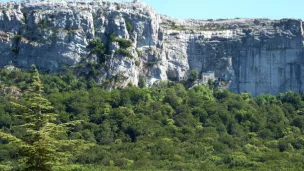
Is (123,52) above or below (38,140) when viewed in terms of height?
below

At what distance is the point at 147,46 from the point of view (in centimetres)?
8806

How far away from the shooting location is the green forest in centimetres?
6069

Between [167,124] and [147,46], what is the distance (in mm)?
16382

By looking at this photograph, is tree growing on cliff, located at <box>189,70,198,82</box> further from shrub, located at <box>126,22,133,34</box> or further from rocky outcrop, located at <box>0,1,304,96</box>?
shrub, located at <box>126,22,133,34</box>

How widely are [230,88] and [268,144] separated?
18625mm

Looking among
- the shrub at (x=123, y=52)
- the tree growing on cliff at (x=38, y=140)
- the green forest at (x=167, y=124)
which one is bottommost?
the green forest at (x=167, y=124)

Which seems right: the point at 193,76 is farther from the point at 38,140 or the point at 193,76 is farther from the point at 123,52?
the point at 38,140

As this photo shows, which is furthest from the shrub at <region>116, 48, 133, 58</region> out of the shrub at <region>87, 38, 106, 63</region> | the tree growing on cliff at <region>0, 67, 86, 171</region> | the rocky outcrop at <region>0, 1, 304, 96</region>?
the tree growing on cliff at <region>0, 67, 86, 171</region>

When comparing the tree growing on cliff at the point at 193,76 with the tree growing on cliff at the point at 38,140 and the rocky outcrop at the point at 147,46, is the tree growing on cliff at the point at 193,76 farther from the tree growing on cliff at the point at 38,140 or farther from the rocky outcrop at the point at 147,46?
the tree growing on cliff at the point at 38,140

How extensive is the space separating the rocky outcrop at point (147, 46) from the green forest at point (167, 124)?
2511mm

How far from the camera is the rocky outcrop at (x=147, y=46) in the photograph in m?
83.5

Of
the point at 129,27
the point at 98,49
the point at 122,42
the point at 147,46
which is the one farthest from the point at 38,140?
the point at 147,46

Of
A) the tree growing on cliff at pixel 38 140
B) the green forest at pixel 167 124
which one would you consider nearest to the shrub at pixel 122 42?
the green forest at pixel 167 124

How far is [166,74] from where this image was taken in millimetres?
88062
